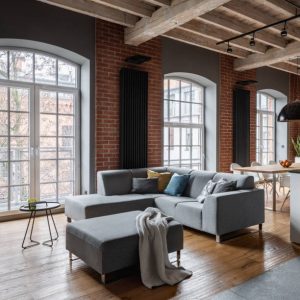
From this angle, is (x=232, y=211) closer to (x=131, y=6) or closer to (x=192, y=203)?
(x=192, y=203)

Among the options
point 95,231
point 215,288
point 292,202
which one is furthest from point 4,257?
point 292,202

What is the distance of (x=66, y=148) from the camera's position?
18.3ft

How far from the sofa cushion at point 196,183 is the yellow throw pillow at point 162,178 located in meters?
0.39

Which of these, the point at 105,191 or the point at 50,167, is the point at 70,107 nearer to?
the point at 50,167

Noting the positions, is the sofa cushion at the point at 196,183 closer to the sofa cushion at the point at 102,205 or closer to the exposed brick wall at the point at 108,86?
the sofa cushion at the point at 102,205

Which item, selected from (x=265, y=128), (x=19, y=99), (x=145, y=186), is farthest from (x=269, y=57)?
(x=19, y=99)

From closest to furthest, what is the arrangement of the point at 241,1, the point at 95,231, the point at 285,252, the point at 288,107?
1. the point at 95,231
2. the point at 285,252
3. the point at 241,1
4. the point at 288,107

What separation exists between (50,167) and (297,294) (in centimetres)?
425

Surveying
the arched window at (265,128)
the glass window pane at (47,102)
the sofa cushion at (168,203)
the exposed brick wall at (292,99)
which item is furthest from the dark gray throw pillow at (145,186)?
the exposed brick wall at (292,99)

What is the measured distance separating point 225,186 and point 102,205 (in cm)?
178

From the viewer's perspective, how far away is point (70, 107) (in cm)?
564

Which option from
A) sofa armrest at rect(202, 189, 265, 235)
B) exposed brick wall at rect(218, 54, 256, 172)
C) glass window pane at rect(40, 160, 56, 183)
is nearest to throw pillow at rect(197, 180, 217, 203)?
sofa armrest at rect(202, 189, 265, 235)

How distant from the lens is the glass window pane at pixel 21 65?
5020mm

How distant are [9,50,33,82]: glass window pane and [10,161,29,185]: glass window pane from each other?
143 cm
